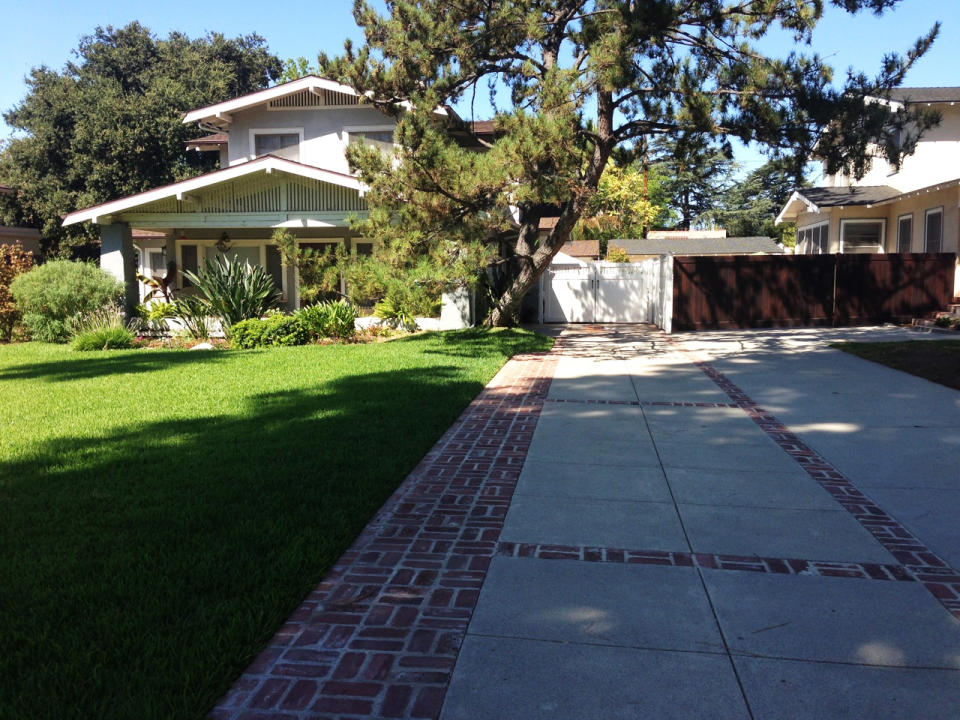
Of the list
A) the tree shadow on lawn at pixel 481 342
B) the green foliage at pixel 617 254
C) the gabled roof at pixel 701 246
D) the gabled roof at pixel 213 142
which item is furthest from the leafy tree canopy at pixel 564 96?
the gabled roof at pixel 701 246

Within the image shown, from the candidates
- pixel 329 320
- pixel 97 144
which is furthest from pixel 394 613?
pixel 97 144

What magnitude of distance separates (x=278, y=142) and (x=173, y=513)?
59.1ft

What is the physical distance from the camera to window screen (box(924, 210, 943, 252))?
63.6 ft

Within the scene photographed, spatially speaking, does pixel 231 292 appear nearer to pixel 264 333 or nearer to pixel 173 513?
pixel 264 333

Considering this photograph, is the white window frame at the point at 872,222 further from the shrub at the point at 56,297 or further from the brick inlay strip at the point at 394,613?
the shrub at the point at 56,297

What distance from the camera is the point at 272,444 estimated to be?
263 inches

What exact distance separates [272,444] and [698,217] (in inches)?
2505

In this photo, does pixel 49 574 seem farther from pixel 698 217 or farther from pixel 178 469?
pixel 698 217

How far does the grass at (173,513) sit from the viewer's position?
10.1 ft

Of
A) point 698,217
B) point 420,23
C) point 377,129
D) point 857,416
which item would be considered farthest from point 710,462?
point 698,217

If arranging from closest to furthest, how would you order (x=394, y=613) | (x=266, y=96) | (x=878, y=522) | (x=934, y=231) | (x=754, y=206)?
(x=394, y=613) < (x=878, y=522) < (x=934, y=231) < (x=266, y=96) < (x=754, y=206)

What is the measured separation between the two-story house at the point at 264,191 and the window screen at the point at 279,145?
3 cm

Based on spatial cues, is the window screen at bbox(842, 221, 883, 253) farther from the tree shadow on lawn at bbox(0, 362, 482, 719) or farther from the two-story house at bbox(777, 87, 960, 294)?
the tree shadow on lawn at bbox(0, 362, 482, 719)

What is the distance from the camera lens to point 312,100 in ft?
67.1
